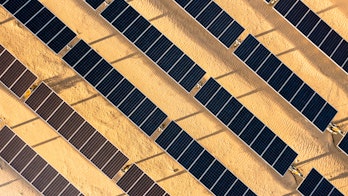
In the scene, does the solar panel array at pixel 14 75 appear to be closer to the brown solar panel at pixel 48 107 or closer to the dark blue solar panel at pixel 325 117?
the brown solar panel at pixel 48 107

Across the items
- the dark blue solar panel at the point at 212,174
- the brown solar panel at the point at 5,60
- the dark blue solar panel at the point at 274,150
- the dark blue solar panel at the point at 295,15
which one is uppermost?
the dark blue solar panel at the point at 295,15

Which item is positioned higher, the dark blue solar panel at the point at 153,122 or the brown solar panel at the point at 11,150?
the dark blue solar panel at the point at 153,122

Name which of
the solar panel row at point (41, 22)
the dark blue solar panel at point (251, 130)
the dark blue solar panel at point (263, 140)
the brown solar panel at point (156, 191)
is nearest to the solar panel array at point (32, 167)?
the brown solar panel at point (156, 191)

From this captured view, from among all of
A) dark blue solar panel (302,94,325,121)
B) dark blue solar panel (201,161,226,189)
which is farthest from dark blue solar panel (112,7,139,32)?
dark blue solar panel (302,94,325,121)

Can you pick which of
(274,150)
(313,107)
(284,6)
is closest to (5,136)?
(274,150)

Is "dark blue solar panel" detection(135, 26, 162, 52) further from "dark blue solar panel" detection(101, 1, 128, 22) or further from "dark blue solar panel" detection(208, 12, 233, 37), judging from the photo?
"dark blue solar panel" detection(208, 12, 233, 37)

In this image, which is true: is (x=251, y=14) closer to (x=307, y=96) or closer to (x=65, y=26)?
(x=307, y=96)
